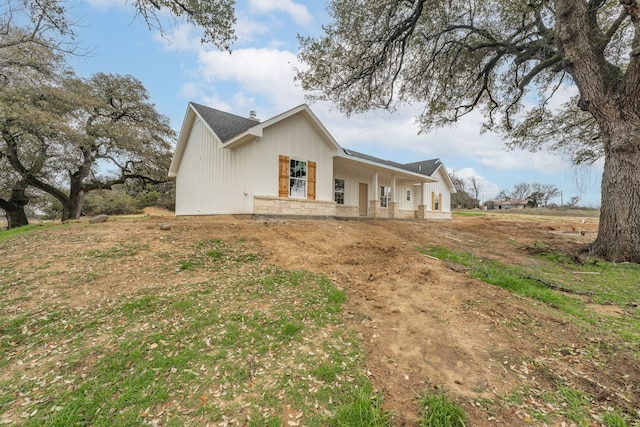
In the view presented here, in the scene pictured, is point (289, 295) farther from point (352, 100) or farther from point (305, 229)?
point (352, 100)

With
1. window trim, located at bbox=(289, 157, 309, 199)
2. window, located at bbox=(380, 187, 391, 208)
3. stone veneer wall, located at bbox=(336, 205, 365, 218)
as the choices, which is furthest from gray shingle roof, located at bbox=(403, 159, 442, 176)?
window trim, located at bbox=(289, 157, 309, 199)

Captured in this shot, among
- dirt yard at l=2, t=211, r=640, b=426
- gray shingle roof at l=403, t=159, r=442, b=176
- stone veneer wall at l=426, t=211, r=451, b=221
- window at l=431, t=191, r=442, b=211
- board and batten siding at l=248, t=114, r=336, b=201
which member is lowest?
dirt yard at l=2, t=211, r=640, b=426

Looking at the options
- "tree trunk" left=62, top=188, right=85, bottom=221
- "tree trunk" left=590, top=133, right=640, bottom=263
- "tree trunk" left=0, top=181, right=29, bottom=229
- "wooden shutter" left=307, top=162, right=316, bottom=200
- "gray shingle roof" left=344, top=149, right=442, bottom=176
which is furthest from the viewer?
"gray shingle roof" left=344, top=149, right=442, bottom=176

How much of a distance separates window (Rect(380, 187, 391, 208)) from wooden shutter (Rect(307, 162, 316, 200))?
23.8ft

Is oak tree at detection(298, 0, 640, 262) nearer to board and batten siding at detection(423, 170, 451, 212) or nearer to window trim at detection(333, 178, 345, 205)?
window trim at detection(333, 178, 345, 205)

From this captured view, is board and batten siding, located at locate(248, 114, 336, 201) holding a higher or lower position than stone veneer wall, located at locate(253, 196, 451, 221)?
higher

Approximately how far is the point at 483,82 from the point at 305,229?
31.0 ft

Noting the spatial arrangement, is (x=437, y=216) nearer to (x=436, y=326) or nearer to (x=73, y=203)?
(x=436, y=326)

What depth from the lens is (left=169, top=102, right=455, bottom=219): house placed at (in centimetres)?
1023

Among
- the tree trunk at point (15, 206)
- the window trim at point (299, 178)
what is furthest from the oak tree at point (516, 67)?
the tree trunk at point (15, 206)

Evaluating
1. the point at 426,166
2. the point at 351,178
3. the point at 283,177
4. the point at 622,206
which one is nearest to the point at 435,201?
the point at 426,166

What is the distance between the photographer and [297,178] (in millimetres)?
11344

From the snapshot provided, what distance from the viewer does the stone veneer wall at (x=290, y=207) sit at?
396 inches

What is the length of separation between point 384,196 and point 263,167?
32.4 ft
